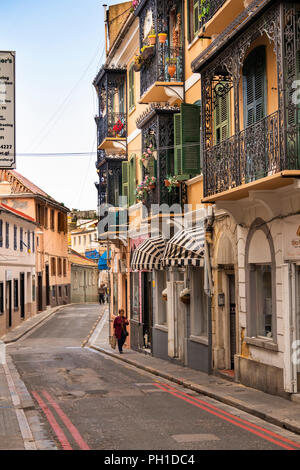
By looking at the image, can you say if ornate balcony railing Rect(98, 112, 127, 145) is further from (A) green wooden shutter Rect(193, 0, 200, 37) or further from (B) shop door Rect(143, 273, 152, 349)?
(A) green wooden shutter Rect(193, 0, 200, 37)

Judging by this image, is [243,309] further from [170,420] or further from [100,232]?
[100,232]

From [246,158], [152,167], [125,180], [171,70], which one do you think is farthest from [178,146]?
[125,180]

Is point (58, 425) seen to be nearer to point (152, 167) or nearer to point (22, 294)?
point (152, 167)

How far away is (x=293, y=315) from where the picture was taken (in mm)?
14344

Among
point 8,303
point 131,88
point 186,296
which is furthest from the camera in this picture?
point 8,303

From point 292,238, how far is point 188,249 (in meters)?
5.46

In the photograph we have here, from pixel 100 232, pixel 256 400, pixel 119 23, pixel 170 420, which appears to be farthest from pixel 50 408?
pixel 119 23

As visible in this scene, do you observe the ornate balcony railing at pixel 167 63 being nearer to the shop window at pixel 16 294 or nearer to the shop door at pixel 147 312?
the shop door at pixel 147 312

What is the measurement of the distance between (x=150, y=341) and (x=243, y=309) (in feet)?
35.3

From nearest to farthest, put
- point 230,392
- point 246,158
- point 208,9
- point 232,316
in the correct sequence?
1. point 246,158
2. point 230,392
3. point 208,9
4. point 232,316

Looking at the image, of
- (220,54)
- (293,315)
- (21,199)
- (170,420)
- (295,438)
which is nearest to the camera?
(295,438)

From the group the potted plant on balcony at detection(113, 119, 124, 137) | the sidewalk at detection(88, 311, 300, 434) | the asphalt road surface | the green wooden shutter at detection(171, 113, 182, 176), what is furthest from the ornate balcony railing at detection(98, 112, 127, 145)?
the asphalt road surface

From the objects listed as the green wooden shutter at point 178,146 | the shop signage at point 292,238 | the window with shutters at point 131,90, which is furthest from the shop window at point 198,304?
the window with shutters at point 131,90

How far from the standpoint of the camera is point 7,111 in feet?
32.8
